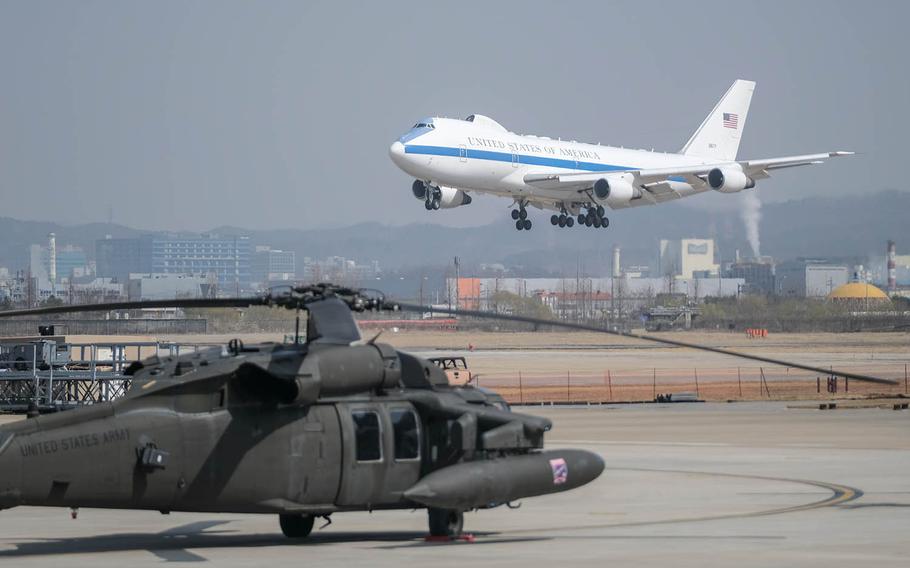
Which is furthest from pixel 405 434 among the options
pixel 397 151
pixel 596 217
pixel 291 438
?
pixel 596 217

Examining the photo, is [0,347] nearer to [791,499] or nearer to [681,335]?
[791,499]

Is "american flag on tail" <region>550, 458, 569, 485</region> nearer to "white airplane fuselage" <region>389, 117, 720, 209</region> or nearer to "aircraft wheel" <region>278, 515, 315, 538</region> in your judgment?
"aircraft wheel" <region>278, 515, 315, 538</region>

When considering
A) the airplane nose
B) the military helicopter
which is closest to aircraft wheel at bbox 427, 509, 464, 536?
the military helicopter

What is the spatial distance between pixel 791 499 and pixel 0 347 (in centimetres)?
2708

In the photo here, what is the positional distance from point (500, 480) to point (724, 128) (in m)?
68.7

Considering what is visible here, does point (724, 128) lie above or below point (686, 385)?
above

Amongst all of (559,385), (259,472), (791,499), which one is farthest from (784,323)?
(259,472)

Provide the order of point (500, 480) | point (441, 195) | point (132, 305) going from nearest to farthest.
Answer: point (132, 305)
point (500, 480)
point (441, 195)

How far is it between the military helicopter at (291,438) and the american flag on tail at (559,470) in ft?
0.05

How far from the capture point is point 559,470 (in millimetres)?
14539

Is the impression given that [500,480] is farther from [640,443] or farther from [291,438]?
[640,443]

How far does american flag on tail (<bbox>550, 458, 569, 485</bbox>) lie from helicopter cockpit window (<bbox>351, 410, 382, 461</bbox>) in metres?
1.76

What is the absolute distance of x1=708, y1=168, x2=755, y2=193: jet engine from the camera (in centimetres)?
6175

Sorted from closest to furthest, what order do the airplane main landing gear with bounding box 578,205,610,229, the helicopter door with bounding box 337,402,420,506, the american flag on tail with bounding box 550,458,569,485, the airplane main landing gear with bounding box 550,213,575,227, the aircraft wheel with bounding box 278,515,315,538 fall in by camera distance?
the helicopter door with bounding box 337,402,420,506
the american flag on tail with bounding box 550,458,569,485
the aircraft wheel with bounding box 278,515,315,538
the airplane main landing gear with bounding box 578,205,610,229
the airplane main landing gear with bounding box 550,213,575,227
